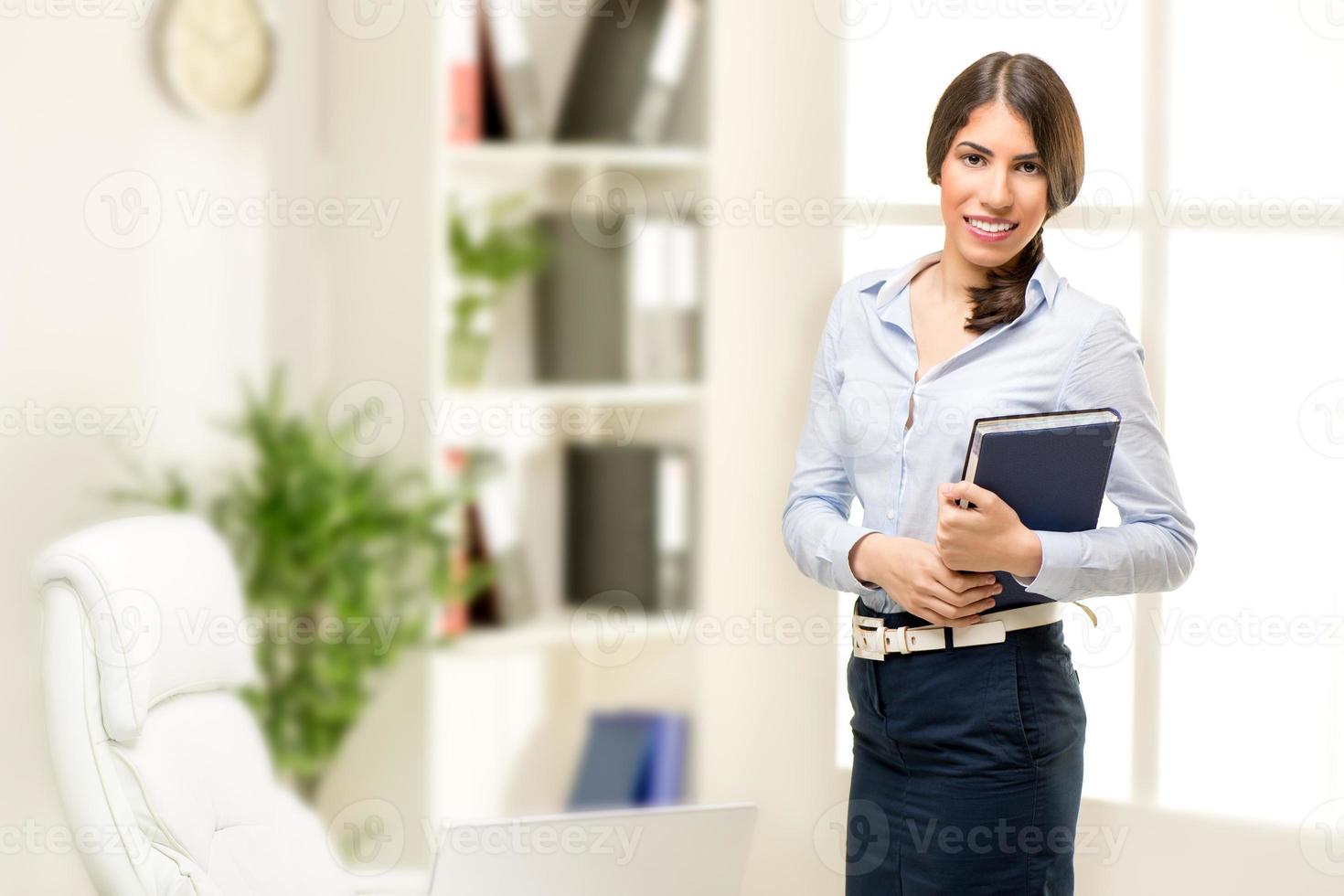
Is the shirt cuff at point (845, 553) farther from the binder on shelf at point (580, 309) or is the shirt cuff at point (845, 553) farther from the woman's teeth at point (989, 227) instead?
the binder on shelf at point (580, 309)

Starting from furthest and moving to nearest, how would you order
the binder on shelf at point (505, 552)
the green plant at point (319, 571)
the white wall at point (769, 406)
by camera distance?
1. the binder on shelf at point (505, 552)
2. the green plant at point (319, 571)
3. the white wall at point (769, 406)

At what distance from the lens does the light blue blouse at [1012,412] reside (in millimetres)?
1151

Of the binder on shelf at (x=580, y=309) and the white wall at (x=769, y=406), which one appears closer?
the white wall at (x=769, y=406)

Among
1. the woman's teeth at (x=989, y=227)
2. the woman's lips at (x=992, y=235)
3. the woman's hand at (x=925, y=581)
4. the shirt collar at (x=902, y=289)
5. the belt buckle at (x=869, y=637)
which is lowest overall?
the belt buckle at (x=869, y=637)

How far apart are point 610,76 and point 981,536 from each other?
3.72ft

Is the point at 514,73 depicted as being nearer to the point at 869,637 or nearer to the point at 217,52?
the point at 217,52

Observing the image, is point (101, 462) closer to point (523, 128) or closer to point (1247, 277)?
point (523, 128)

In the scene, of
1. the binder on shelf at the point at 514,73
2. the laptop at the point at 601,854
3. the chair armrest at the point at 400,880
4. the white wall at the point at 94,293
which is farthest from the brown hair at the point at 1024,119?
the chair armrest at the point at 400,880

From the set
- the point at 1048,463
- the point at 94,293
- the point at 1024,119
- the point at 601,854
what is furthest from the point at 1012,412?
the point at 94,293

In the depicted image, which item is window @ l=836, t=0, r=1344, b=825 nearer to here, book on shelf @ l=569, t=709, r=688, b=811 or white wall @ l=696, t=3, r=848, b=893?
white wall @ l=696, t=3, r=848, b=893

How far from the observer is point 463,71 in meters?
1.92

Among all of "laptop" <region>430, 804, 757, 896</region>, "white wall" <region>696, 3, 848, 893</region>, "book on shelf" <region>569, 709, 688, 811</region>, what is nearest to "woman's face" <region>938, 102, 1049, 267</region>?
"white wall" <region>696, 3, 848, 893</region>

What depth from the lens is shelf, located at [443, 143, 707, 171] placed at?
1.88 meters

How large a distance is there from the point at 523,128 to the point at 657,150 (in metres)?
0.22
